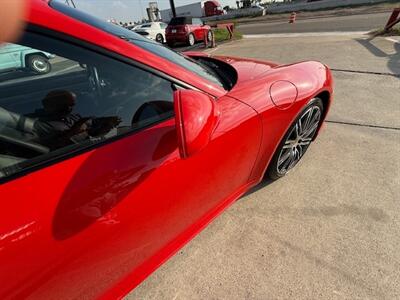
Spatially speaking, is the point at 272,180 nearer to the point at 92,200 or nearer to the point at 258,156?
the point at 258,156

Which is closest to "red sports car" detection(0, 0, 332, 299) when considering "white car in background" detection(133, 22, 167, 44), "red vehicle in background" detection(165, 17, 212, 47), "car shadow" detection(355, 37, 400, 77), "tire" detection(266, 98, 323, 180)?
"tire" detection(266, 98, 323, 180)

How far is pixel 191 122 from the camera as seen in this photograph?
1126 millimetres

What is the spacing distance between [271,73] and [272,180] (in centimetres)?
96

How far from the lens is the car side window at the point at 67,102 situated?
1.10 meters

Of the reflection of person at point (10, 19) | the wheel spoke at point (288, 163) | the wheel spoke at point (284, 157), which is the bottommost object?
the wheel spoke at point (288, 163)

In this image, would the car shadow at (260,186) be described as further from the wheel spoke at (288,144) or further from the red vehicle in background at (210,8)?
the red vehicle in background at (210,8)

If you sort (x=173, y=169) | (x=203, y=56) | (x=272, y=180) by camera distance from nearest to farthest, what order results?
(x=173, y=169)
(x=272, y=180)
(x=203, y=56)

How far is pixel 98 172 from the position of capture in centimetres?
115

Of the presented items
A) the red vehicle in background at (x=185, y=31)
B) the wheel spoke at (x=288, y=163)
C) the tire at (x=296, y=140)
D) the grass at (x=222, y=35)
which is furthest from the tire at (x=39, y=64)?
the red vehicle in background at (x=185, y=31)

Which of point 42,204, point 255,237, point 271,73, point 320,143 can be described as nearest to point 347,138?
point 320,143

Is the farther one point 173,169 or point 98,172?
point 173,169

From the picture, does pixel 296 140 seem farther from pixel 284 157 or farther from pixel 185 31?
pixel 185 31

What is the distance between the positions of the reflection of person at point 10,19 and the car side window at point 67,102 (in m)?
0.04

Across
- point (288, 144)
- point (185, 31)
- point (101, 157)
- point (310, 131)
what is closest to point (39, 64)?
point (101, 157)
